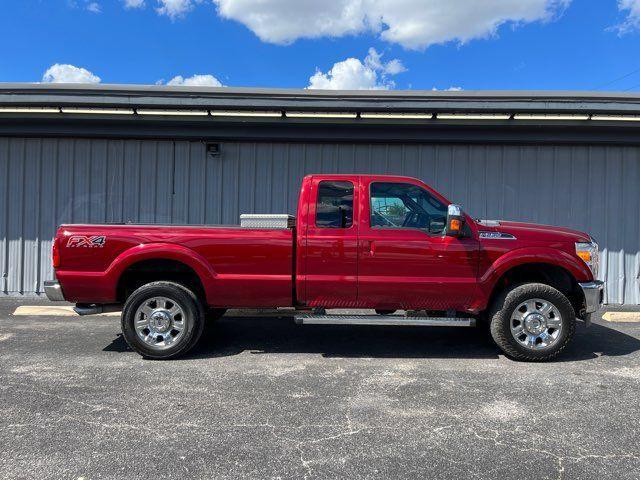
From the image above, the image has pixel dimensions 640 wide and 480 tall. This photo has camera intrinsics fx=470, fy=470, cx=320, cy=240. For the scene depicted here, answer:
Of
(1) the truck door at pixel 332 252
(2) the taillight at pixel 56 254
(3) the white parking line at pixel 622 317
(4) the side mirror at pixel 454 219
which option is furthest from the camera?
(3) the white parking line at pixel 622 317

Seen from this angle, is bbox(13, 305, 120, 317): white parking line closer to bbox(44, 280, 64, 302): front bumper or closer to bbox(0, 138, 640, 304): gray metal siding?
bbox(0, 138, 640, 304): gray metal siding

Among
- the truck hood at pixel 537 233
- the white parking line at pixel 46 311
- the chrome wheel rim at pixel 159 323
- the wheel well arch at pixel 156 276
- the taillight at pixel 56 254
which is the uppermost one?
the truck hood at pixel 537 233

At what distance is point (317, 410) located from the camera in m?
3.93

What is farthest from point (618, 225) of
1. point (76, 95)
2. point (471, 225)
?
point (76, 95)

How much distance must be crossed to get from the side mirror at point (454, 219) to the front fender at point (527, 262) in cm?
64

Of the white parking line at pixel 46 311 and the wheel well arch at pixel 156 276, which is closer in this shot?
the wheel well arch at pixel 156 276

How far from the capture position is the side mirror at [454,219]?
495 cm

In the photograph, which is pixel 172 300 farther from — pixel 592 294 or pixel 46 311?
pixel 592 294

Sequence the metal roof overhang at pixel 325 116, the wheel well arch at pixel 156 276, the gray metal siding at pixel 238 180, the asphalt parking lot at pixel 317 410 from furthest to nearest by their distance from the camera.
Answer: the gray metal siding at pixel 238 180, the metal roof overhang at pixel 325 116, the wheel well arch at pixel 156 276, the asphalt parking lot at pixel 317 410

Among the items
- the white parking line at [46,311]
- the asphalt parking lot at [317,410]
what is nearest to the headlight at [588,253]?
the asphalt parking lot at [317,410]

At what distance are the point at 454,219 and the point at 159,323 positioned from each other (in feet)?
11.2

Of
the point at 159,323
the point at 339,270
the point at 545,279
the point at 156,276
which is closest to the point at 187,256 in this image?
the point at 156,276

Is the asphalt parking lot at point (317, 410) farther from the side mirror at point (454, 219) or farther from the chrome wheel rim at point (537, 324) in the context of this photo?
the side mirror at point (454, 219)

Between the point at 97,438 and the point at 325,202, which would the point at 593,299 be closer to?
the point at 325,202
